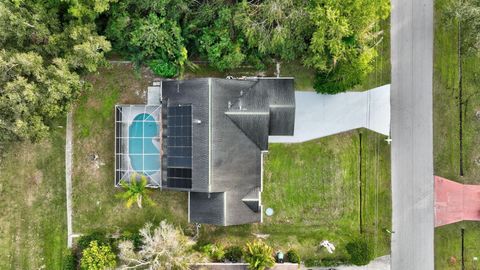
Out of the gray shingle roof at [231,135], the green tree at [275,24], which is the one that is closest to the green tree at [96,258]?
the gray shingle roof at [231,135]

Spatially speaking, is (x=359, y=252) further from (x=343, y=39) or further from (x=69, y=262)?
(x=69, y=262)

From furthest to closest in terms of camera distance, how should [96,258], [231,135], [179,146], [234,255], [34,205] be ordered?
[34,205], [234,255], [96,258], [179,146], [231,135]

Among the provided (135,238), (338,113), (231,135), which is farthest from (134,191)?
(338,113)

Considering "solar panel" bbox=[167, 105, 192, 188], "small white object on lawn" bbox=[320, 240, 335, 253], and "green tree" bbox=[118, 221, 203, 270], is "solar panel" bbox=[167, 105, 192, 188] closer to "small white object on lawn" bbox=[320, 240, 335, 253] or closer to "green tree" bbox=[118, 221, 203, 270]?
"green tree" bbox=[118, 221, 203, 270]

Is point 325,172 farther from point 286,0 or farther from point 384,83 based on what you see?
point 286,0

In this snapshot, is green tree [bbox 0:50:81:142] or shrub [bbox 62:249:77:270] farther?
shrub [bbox 62:249:77:270]

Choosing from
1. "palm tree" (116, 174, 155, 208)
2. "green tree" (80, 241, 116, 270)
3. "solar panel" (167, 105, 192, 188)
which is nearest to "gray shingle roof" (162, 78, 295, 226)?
"solar panel" (167, 105, 192, 188)
